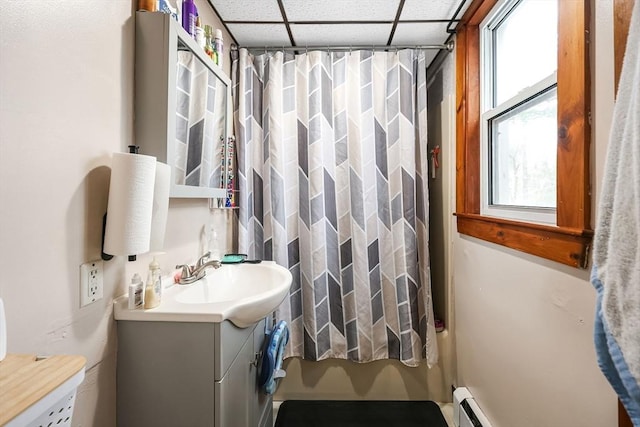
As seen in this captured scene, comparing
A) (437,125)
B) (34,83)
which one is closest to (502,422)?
(437,125)

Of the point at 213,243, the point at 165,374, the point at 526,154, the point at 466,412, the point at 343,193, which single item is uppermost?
the point at 526,154

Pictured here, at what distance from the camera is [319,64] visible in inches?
67.7

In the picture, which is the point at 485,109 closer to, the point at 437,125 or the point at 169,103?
the point at 437,125

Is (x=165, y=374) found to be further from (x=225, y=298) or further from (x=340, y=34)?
(x=340, y=34)

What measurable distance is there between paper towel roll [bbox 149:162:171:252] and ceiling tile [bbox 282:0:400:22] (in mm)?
1094

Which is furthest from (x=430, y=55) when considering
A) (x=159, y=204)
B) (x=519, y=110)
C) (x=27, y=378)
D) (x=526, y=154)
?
(x=27, y=378)

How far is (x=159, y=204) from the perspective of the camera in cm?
92

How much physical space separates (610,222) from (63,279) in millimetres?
1272

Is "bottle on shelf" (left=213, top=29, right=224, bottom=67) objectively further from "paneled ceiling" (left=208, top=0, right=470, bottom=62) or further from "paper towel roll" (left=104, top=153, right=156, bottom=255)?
"paper towel roll" (left=104, top=153, right=156, bottom=255)

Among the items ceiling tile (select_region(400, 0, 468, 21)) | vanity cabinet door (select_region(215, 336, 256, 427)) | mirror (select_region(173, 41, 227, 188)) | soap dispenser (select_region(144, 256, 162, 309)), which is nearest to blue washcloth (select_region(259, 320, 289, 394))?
vanity cabinet door (select_region(215, 336, 256, 427))

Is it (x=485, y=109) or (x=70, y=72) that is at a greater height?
(x=485, y=109)

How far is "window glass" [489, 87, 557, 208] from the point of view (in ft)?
3.42

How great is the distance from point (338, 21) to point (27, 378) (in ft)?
5.96

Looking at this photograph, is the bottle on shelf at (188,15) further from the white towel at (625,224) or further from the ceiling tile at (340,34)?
the white towel at (625,224)
